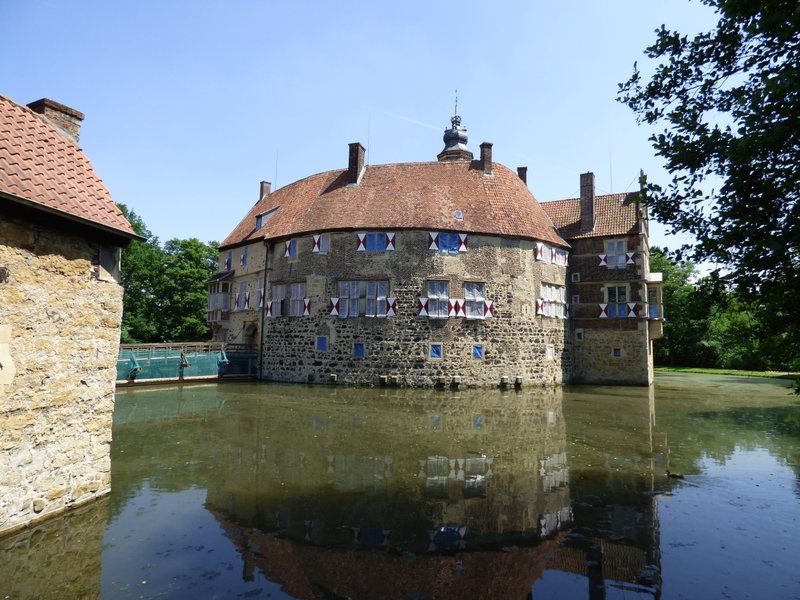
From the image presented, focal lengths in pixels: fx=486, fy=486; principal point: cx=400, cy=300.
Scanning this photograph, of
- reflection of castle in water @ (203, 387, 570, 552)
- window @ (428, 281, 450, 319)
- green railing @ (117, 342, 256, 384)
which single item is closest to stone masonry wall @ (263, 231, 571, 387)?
window @ (428, 281, 450, 319)

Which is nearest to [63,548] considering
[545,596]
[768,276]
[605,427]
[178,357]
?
[545,596]

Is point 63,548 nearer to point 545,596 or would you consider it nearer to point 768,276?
point 545,596

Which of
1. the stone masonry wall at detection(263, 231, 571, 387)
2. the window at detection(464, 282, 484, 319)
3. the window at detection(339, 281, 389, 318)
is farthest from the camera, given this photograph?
the window at detection(464, 282, 484, 319)

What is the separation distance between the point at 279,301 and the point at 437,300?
756 centimetres

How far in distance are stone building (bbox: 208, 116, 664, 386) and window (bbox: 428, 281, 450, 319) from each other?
4 cm

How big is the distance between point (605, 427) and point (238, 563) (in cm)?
963

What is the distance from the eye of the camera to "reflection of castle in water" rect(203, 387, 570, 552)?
17.3ft

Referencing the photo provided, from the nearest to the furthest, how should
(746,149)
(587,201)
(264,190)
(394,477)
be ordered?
(746,149)
(394,477)
(587,201)
(264,190)

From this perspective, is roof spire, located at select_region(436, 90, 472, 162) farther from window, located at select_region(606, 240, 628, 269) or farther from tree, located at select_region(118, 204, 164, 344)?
tree, located at select_region(118, 204, 164, 344)

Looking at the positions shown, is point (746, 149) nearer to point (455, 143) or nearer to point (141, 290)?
point (455, 143)

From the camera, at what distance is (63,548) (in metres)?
4.63

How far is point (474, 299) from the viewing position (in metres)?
21.2

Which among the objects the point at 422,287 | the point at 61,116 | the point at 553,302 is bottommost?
the point at 553,302

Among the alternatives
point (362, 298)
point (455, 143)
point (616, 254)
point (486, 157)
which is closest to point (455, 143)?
point (455, 143)
